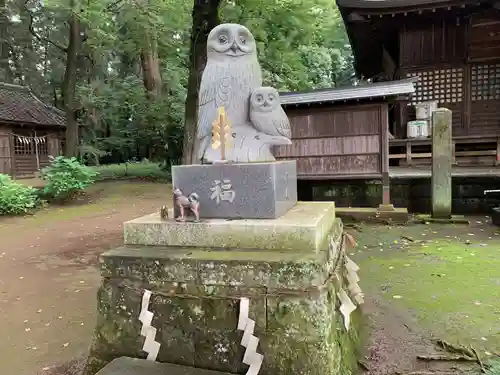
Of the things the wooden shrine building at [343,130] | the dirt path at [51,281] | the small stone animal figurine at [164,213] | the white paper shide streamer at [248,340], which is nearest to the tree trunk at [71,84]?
the dirt path at [51,281]

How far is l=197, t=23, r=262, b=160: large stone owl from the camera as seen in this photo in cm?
366

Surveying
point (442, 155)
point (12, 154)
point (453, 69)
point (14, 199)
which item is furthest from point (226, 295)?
point (12, 154)

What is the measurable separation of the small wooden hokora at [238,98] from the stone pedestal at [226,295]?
2.99ft

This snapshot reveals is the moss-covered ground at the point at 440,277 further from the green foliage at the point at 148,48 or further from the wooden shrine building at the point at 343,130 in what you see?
the green foliage at the point at 148,48

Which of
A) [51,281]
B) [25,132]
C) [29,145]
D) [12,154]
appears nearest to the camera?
[51,281]

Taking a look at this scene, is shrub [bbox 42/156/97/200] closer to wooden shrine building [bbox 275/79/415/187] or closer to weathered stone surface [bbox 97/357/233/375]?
wooden shrine building [bbox 275/79/415/187]

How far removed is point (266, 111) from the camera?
3609 millimetres

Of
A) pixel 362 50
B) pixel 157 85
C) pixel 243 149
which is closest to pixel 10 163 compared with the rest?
pixel 157 85

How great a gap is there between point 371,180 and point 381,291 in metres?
6.00

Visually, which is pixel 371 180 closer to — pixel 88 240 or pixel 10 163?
pixel 88 240

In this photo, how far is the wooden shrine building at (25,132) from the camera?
781 inches

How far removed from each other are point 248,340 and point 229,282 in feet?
1.31

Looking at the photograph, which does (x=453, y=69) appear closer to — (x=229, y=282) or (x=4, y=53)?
(x=229, y=282)

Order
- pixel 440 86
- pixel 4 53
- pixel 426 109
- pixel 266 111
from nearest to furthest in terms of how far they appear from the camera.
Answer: pixel 266 111 → pixel 426 109 → pixel 440 86 → pixel 4 53
